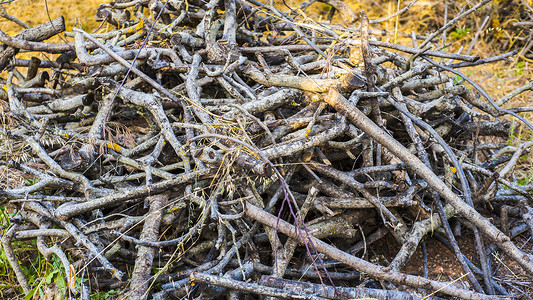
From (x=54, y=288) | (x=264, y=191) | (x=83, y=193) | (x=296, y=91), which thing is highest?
(x=296, y=91)

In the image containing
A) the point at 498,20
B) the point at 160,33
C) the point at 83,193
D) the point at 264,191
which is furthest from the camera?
the point at 498,20

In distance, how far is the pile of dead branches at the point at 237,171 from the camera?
2014mm

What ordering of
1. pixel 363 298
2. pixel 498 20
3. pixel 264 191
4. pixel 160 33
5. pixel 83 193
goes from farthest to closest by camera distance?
pixel 498 20 → pixel 160 33 → pixel 83 193 → pixel 264 191 → pixel 363 298

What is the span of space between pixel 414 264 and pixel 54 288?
→ 196 centimetres

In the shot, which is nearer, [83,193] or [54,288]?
[54,288]

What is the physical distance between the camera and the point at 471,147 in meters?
2.94

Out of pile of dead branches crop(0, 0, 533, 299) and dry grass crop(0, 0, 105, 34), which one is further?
dry grass crop(0, 0, 105, 34)

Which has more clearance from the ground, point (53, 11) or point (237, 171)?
point (237, 171)

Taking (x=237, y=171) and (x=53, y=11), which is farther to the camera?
(x=53, y=11)

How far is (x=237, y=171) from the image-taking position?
6.63ft

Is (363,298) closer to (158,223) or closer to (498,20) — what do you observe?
(158,223)

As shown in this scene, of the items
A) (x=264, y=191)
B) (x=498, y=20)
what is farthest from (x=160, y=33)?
(x=498, y=20)

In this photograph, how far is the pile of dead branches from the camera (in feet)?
6.61

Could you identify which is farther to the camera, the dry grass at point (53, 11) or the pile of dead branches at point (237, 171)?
the dry grass at point (53, 11)
